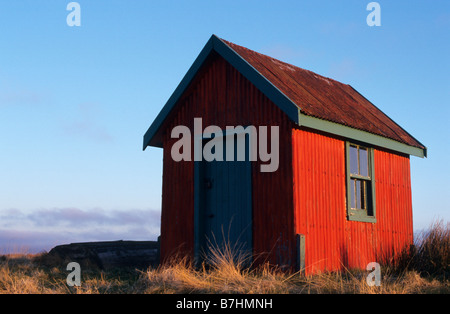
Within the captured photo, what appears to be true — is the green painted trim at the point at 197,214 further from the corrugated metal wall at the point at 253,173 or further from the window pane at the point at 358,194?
the window pane at the point at 358,194

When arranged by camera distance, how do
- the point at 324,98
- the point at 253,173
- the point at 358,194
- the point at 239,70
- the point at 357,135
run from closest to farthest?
the point at 253,173 → the point at 239,70 → the point at 357,135 → the point at 358,194 → the point at 324,98

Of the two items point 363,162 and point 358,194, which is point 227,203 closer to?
point 358,194

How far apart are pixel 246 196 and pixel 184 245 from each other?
2240 millimetres

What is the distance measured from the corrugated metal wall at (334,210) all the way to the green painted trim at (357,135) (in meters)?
0.26

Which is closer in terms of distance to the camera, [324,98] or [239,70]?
[239,70]

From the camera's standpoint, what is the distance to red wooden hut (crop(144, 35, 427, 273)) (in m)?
10.5

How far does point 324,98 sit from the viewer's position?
12.5 metres

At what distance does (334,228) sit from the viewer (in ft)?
36.6

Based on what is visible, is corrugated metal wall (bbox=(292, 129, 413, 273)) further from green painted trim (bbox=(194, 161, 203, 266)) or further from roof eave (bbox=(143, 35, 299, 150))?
green painted trim (bbox=(194, 161, 203, 266))

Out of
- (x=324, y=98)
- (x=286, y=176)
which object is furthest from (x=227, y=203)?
(x=324, y=98)

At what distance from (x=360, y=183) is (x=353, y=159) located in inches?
25.5

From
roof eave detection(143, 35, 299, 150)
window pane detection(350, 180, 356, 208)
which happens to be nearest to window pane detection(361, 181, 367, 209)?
window pane detection(350, 180, 356, 208)

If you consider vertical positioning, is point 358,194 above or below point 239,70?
below
